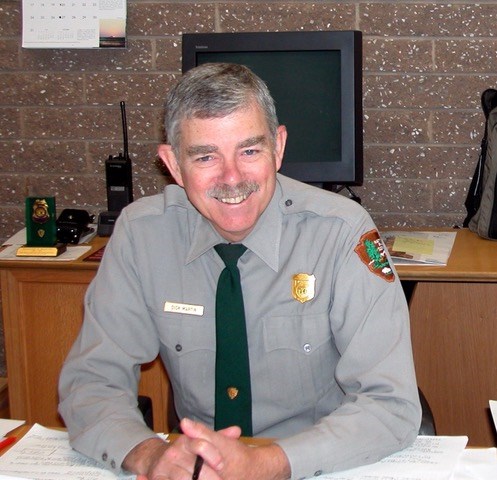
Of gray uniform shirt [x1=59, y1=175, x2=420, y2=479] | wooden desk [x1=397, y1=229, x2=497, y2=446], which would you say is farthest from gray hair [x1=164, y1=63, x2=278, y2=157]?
wooden desk [x1=397, y1=229, x2=497, y2=446]

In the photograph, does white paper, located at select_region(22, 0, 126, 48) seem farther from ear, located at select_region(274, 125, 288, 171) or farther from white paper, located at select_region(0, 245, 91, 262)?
ear, located at select_region(274, 125, 288, 171)

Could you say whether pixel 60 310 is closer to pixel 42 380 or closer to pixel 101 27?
pixel 42 380

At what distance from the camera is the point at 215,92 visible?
1.57 m

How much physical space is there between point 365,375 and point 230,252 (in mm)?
384

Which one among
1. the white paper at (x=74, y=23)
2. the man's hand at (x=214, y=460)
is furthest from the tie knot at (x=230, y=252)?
the white paper at (x=74, y=23)

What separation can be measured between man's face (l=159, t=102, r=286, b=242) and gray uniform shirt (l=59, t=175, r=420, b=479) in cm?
9

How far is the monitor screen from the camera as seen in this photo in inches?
101

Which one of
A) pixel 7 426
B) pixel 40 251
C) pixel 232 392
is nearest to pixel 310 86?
pixel 40 251

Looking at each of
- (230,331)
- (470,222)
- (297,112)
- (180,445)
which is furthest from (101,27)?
(180,445)

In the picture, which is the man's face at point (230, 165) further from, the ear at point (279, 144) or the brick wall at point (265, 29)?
the brick wall at point (265, 29)

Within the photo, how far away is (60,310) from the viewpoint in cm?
260

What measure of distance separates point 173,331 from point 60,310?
37.8 inches

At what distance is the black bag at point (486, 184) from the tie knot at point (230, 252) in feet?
3.83

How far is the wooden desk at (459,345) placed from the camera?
253 cm
